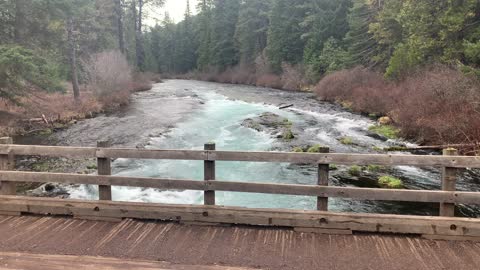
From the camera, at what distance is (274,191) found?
5.85 meters

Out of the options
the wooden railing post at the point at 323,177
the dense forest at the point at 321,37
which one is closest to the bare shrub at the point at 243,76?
the dense forest at the point at 321,37

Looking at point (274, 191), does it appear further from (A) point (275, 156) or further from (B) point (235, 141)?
(B) point (235, 141)

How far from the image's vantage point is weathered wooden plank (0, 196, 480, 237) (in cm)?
539

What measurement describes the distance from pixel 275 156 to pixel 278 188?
46 centimetres

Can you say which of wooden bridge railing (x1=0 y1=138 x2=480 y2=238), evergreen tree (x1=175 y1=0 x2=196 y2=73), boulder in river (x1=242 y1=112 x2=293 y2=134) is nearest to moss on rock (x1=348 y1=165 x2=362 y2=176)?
boulder in river (x1=242 y1=112 x2=293 y2=134)

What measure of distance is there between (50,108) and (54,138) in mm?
5613

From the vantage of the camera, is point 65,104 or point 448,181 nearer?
point 448,181

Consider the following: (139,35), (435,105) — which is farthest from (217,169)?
(139,35)

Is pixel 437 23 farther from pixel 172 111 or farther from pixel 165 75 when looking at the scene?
pixel 165 75

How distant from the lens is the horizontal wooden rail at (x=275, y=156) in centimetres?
542

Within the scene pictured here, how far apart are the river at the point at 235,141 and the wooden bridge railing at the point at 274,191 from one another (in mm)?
3617

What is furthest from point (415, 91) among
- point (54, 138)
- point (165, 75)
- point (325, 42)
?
point (165, 75)

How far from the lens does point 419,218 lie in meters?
5.47

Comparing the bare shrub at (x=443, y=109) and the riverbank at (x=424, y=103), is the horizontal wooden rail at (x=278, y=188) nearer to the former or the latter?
the riverbank at (x=424, y=103)
